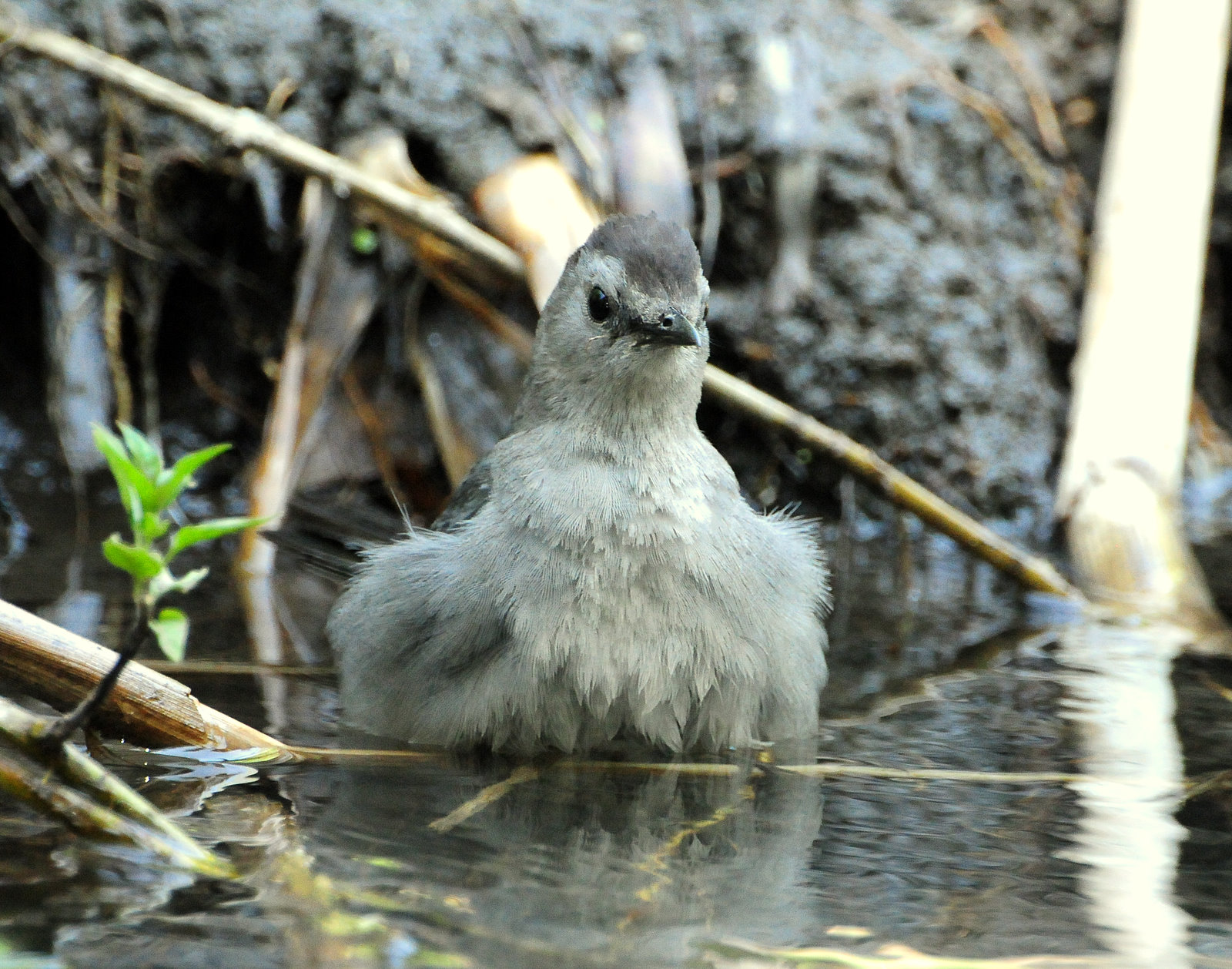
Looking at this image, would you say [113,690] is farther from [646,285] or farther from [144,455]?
[646,285]

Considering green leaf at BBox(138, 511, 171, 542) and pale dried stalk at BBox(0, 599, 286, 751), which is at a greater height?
green leaf at BBox(138, 511, 171, 542)

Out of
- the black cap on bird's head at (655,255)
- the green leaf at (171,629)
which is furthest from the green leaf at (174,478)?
the black cap on bird's head at (655,255)

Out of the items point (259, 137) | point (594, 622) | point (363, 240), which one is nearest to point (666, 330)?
point (594, 622)

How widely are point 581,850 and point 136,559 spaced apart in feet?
3.40

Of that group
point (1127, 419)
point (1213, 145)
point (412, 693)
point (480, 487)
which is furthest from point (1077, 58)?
point (412, 693)

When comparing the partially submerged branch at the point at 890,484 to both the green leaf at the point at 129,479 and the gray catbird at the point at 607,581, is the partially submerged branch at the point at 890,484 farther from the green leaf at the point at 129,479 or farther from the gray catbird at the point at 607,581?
the green leaf at the point at 129,479

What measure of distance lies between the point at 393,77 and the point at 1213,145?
12.1ft

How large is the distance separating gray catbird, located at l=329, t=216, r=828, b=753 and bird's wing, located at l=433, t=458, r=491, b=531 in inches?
0.4

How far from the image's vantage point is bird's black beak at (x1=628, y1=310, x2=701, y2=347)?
316 centimetres

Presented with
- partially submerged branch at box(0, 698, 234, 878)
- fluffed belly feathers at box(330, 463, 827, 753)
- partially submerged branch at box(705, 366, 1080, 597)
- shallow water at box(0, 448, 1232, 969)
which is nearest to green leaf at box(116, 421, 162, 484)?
partially submerged branch at box(0, 698, 234, 878)

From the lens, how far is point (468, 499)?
138 inches

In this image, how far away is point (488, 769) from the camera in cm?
302

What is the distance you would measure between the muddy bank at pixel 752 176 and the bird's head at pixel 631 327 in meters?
2.01

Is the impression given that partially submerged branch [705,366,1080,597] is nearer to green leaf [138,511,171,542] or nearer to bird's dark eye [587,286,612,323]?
bird's dark eye [587,286,612,323]
